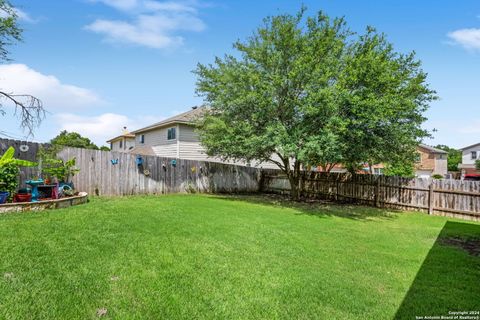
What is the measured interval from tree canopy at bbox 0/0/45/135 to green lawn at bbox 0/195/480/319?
6116 millimetres

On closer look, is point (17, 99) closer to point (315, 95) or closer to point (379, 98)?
point (315, 95)

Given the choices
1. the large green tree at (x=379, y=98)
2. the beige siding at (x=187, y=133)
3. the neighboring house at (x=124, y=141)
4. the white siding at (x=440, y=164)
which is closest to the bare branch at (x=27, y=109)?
the beige siding at (x=187, y=133)

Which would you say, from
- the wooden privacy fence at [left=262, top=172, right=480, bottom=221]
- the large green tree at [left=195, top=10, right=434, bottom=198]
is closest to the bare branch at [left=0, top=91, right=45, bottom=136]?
the large green tree at [left=195, top=10, right=434, bottom=198]

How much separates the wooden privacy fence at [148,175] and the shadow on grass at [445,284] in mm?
11219

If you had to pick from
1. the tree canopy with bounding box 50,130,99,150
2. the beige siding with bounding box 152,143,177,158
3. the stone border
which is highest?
the tree canopy with bounding box 50,130,99,150

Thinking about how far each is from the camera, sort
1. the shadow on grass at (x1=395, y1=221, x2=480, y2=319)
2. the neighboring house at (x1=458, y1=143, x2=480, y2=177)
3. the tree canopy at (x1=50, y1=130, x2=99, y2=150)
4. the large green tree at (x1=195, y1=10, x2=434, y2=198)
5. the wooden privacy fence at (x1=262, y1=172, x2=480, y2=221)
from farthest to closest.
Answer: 1. the neighboring house at (x1=458, y1=143, x2=480, y2=177)
2. the tree canopy at (x1=50, y1=130, x2=99, y2=150)
3. the wooden privacy fence at (x1=262, y1=172, x2=480, y2=221)
4. the large green tree at (x1=195, y1=10, x2=434, y2=198)
5. the shadow on grass at (x1=395, y1=221, x2=480, y2=319)

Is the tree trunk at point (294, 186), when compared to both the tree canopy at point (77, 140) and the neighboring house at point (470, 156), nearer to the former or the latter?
the tree canopy at point (77, 140)

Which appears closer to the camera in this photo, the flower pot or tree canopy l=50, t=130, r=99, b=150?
the flower pot

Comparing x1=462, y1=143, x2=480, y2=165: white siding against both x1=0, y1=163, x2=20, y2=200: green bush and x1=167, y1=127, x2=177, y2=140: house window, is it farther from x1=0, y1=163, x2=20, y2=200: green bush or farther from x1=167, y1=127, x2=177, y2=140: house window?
x1=0, y1=163, x2=20, y2=200: green bush

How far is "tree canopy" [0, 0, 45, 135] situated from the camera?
1058 centimetres

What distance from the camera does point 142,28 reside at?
11.8m

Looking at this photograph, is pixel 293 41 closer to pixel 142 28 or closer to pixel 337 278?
pixel 142 28

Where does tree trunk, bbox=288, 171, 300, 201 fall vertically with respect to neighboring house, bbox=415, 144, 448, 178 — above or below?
below

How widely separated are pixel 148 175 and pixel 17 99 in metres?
6.01
